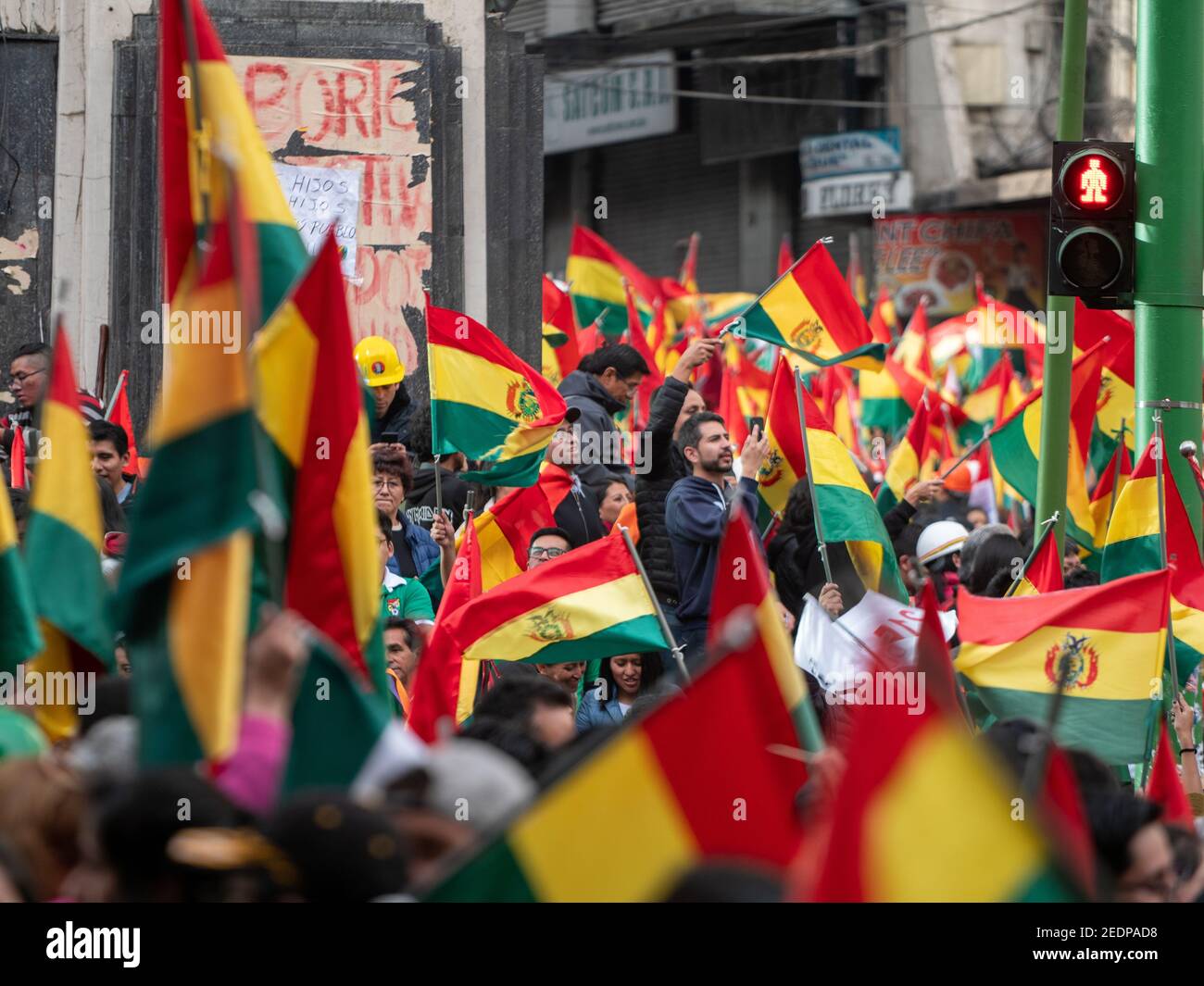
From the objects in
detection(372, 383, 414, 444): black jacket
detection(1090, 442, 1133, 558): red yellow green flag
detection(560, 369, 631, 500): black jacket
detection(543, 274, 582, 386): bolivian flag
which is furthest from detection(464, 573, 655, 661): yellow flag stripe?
detection(543, 274, 582, 386): bolivian flag

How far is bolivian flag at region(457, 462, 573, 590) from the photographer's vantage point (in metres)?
8.76

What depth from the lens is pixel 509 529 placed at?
8859 mm

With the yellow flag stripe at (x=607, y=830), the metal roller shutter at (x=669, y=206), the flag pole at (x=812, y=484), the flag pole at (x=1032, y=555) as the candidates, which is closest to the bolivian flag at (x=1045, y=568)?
the flag pole at (x=1032, y=555)

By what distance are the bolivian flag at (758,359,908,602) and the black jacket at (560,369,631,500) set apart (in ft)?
3.19

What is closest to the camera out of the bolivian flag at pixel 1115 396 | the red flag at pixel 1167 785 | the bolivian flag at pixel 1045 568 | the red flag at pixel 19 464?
the red flag at pixel 1167 785

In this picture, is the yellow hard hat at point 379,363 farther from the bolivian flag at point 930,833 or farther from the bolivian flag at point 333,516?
the bolivian flag at point 930,833

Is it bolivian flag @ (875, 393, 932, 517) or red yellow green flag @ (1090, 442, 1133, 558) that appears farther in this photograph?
bolivian flag @ (875, 393, 932, 517)

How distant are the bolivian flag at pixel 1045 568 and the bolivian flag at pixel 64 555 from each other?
11.7 ft

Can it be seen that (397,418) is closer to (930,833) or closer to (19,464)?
(19,464)

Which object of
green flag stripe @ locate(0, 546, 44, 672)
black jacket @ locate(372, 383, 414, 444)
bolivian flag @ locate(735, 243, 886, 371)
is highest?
bolivian flag @ locate(735, 243, 886, 371)

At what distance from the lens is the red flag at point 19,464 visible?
8086mm

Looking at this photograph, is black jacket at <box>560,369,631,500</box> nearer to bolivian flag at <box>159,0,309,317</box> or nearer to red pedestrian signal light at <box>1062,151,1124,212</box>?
red pedestrian signal light at <box>1062,151,1124,212</box>

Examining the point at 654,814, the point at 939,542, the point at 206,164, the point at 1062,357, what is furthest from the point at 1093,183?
the point at 654,814
